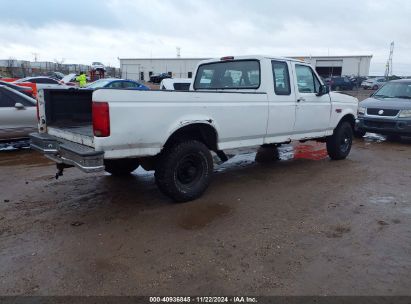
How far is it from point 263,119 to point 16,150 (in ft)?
19.8

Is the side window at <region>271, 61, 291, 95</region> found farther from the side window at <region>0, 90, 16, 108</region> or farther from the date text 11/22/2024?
the side window at <region>0, 90, 16, 108</region>

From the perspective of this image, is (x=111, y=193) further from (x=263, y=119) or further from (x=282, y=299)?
(x=282, y=299)

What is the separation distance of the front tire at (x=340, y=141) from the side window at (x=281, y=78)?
2067mm

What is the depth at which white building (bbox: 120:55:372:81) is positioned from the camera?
56.8 metres

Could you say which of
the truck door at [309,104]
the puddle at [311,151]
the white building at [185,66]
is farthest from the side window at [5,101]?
the white building at [185,66]

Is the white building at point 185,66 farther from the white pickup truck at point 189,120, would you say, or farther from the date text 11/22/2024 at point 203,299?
the date text 11/22/2024 at point 203,299

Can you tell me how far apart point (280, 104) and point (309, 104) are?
0.95m

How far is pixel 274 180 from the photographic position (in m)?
6.43

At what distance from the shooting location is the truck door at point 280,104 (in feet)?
19.7

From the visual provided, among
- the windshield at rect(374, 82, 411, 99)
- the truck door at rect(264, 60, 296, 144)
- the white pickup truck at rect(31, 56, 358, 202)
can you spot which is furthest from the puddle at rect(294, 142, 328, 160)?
the windshield at rect(374, 82, 411, 99)

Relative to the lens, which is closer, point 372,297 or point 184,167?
point 372,297

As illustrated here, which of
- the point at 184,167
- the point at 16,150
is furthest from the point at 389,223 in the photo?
the point at 16,150

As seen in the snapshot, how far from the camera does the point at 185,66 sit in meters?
64.1

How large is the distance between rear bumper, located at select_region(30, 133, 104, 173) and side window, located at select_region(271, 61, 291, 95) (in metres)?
3.20
